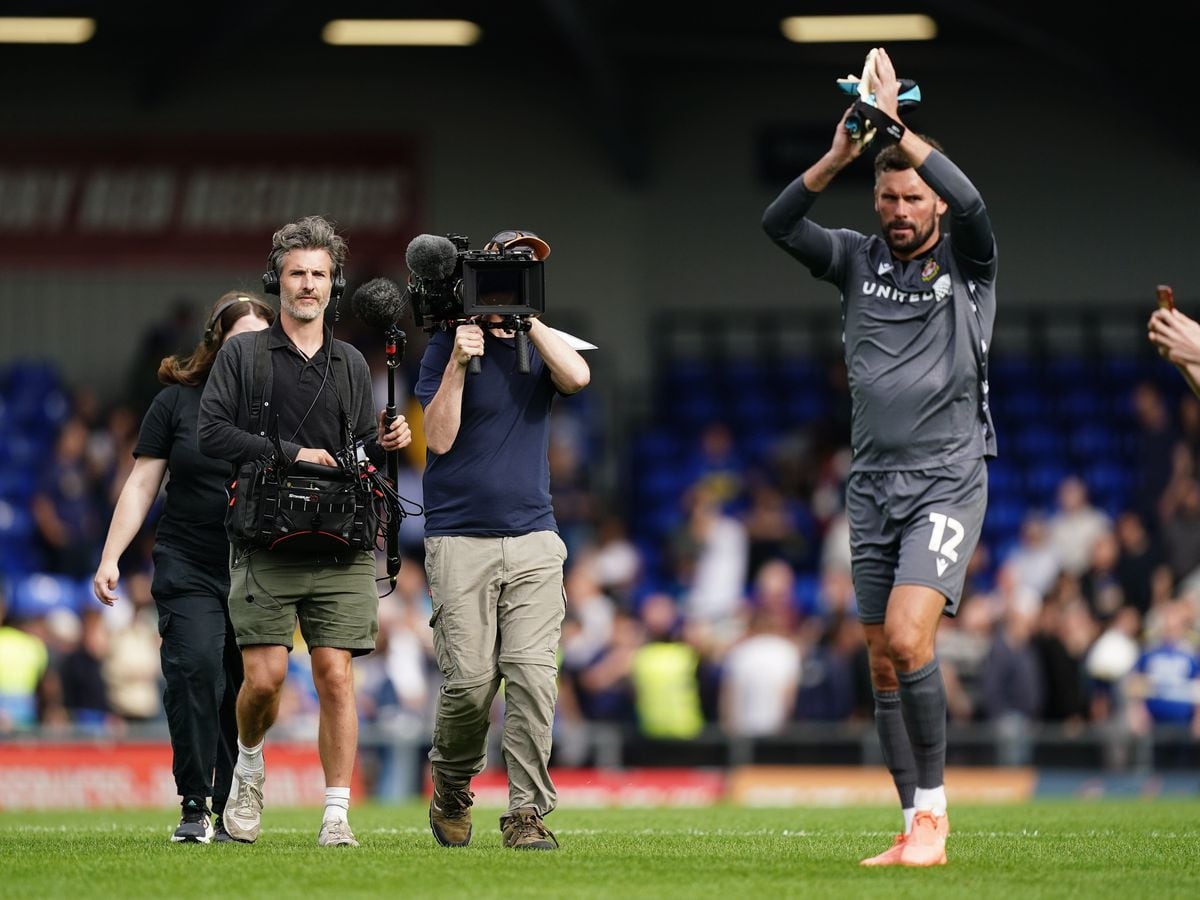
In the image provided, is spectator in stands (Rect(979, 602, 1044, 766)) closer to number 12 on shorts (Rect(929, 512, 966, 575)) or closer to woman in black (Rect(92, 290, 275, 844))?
woman in black (Rect(92, 290, 275, 844))

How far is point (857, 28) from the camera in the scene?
74.5ft

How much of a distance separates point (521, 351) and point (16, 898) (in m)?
2.72

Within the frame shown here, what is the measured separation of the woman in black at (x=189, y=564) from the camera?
8188 mm

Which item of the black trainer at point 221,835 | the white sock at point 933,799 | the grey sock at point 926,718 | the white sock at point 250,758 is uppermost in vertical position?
the grey sock at point 926,718

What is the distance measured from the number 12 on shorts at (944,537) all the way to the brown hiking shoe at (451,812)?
206 cm

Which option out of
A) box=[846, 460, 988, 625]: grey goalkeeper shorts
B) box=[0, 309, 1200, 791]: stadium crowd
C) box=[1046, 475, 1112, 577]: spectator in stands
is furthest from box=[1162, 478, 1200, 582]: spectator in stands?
box=[846, 460, 988, 625]: grey goalkeeper shorts

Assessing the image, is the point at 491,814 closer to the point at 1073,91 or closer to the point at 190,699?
the point at 190,699

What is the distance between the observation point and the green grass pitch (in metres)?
6.37

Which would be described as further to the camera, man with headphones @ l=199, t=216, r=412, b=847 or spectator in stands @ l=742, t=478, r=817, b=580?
spectator in stands @ l=742, t=478, r=817, b=580

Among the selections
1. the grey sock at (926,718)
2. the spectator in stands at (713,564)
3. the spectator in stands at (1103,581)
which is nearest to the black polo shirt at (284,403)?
the grey sock at (926,718)

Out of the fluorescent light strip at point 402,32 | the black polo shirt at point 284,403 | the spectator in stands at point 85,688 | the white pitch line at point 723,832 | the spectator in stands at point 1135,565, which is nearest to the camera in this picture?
the black polo shirt at point 284,403

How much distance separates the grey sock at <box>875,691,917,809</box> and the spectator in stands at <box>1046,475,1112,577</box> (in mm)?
12767

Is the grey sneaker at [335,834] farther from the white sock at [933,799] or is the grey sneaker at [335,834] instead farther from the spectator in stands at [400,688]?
the spectator in stands at [400,688]

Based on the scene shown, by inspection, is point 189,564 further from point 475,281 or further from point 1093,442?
point 1093,442
